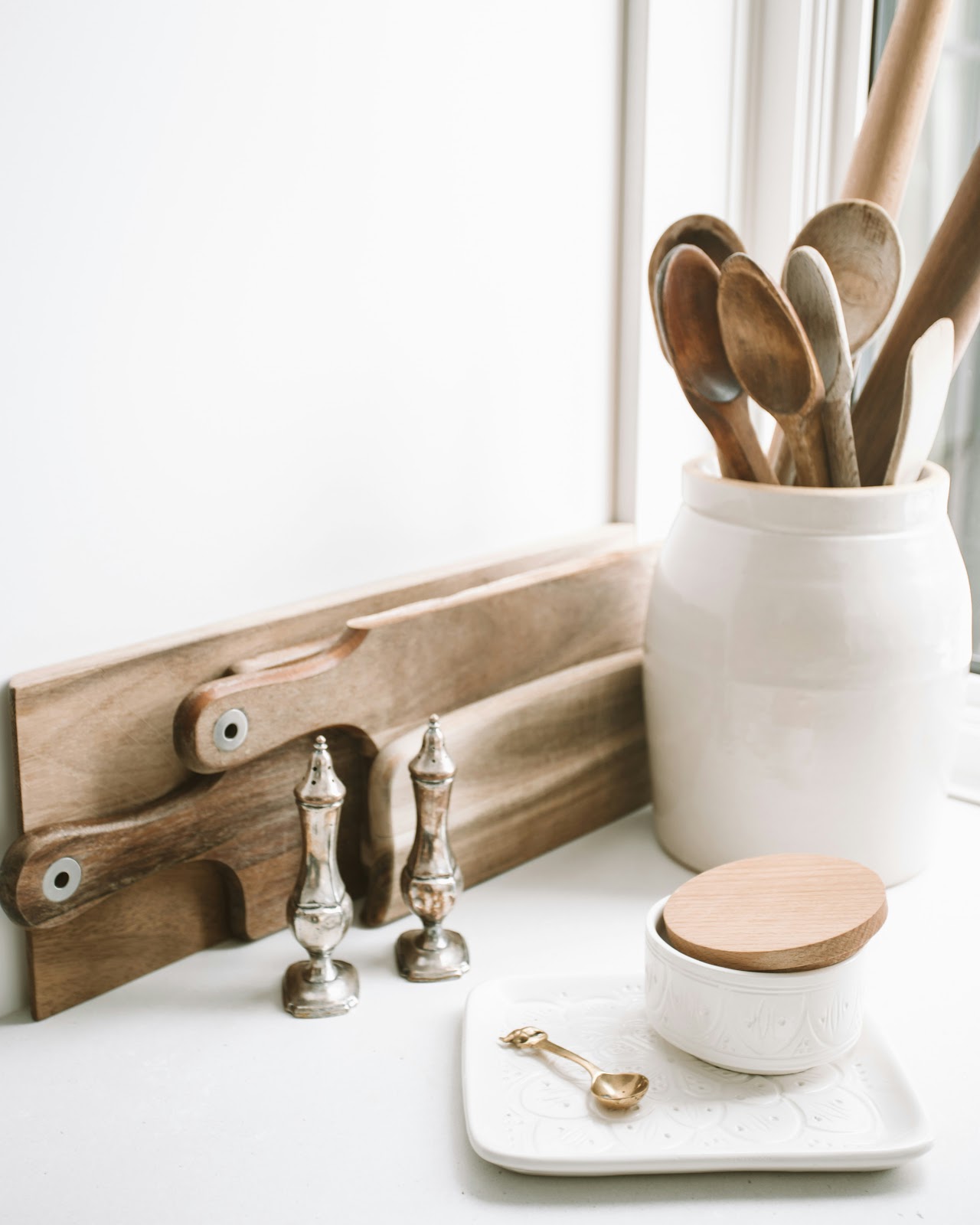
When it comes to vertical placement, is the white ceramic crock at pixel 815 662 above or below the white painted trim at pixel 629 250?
below

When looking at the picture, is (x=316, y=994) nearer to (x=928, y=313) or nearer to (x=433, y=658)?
(x=433, y=658)

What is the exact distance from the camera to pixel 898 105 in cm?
68

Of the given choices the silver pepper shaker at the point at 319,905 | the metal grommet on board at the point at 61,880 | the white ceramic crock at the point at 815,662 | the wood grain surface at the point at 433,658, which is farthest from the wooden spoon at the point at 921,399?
the metal grommet on board at the point at 61,880

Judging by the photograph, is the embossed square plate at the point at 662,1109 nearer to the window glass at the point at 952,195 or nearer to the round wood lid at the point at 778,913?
the round wood lid at the point at 778,913

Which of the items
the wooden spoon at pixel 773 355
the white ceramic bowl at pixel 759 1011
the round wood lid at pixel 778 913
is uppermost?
the wooden spoon at pixel 773 355

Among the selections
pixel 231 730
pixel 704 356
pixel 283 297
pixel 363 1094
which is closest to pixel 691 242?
pixel 704 356

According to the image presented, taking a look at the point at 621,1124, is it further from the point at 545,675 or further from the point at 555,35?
the point at 555,35

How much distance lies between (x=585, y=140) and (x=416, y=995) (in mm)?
493

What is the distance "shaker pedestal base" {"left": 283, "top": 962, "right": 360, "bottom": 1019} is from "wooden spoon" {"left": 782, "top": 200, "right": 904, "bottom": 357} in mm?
396

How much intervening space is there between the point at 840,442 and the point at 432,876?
288 millimetres

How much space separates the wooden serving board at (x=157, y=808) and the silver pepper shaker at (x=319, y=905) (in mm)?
56

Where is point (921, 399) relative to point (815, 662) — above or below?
above

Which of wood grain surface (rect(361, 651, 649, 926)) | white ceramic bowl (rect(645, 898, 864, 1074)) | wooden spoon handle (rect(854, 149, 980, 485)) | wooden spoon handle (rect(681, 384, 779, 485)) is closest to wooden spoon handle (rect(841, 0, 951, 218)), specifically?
wooden spoon handle (rect(854, 149, 980, 485))

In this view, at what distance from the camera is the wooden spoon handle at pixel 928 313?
0.64m
